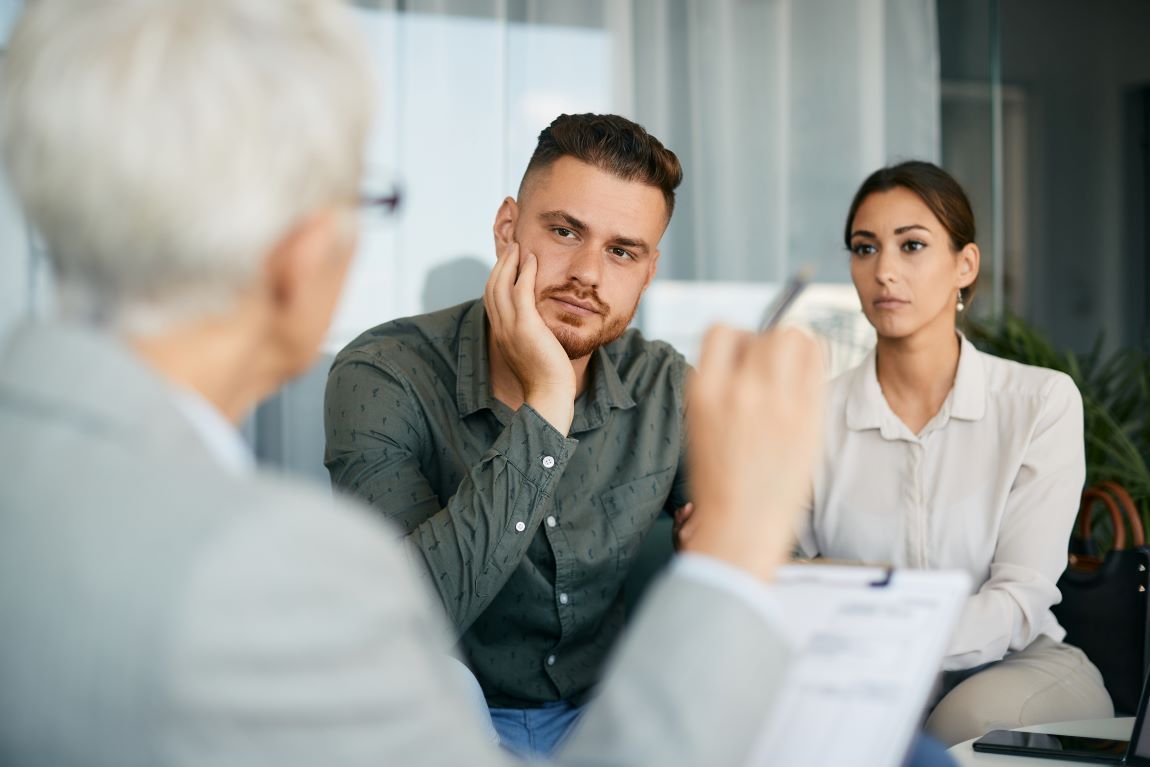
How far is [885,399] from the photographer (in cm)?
222

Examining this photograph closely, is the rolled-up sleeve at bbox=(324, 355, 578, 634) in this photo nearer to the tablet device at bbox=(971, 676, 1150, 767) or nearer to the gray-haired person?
the tablet device at bbox=(971, 676, 1150, 767)

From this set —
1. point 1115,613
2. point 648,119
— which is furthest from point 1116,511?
point 648,119

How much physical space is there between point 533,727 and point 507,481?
0.53 meters

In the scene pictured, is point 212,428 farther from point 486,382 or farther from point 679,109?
point 679,109

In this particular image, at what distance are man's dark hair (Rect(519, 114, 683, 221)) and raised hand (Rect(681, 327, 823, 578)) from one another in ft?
4.12

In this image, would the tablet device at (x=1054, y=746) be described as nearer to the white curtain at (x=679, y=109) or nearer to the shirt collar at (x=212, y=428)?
the shirt collar at (x=212, y=428)

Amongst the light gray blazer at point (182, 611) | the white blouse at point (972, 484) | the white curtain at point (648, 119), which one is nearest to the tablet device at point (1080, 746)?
the white blouse at point (972, 484)

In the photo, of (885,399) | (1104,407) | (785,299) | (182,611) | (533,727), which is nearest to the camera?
(182,611)

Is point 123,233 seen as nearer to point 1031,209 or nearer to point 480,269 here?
point 480,269

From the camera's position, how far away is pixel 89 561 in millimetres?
564

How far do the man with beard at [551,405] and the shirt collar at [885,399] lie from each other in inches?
14.4

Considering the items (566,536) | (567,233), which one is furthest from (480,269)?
(566,536)

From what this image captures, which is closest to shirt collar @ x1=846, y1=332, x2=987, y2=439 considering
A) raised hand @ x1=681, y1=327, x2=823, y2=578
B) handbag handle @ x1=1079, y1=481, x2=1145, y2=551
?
handbag handle @ x1=1079, y1=481, x2=1145, y2=551

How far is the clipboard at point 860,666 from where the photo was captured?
0.75 meters
